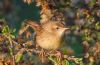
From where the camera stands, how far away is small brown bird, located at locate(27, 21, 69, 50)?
5.40m

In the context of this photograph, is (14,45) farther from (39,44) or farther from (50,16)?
(50,16)

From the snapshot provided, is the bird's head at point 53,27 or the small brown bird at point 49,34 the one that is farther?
the bird's head at point 53,27

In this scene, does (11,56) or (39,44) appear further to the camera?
(39,44)

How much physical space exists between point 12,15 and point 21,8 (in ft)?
1.54

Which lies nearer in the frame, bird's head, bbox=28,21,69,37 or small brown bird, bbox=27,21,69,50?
small brown bird, bbox=27,21,69,50

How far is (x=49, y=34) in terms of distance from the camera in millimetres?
5570

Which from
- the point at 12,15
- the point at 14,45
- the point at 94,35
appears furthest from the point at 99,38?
the point at 12,15

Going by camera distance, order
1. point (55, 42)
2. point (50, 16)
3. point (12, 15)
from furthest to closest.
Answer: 1. point (12, 15)
2. point (50, 16)
3. point (55, 42)

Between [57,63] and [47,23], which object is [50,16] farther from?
[57,63]

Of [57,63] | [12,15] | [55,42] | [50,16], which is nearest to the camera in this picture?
[57,63]

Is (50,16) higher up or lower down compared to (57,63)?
higher up

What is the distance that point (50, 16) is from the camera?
6102mm

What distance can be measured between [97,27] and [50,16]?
0.64 meters

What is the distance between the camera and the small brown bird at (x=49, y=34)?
5402 mm
